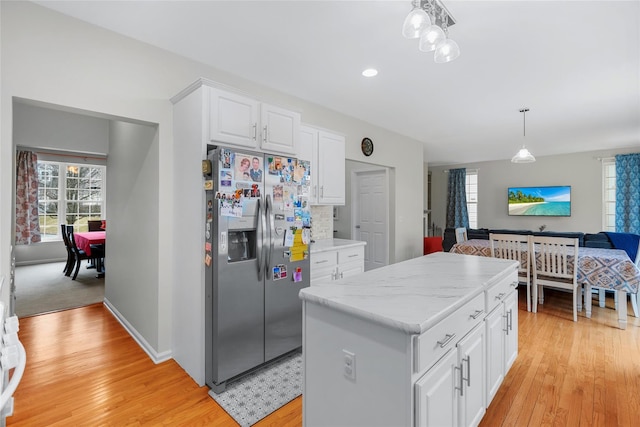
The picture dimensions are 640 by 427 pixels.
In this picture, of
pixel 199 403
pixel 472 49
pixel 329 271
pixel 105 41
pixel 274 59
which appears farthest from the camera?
pixel 329 271

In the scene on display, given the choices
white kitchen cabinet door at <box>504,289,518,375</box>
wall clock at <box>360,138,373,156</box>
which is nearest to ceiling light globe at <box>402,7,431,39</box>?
white kitchen cabinet door at <box>504,289,518,375</box>

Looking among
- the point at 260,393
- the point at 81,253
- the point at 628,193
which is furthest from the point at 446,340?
the point at 628,193

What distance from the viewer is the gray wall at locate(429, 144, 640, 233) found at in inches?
271

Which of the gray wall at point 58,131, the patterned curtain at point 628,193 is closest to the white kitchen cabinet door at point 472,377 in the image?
the gray wall at point 58,131

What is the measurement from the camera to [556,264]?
3.80 meters

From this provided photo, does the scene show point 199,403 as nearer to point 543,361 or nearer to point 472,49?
point 543,361

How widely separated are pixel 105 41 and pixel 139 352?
102 inches

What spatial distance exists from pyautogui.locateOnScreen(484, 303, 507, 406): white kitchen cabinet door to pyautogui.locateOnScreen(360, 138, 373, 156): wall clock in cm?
315

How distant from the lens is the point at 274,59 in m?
2.77

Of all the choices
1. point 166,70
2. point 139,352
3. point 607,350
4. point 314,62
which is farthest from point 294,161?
point 607,350

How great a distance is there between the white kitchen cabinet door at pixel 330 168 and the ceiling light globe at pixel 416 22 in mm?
1869

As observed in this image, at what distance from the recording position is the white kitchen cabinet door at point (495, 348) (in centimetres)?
179

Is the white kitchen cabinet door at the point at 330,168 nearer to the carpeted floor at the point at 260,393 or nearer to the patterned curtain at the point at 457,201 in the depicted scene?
the carpeted floor at the point at 260,393

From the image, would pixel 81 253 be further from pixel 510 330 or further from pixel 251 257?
pixel 510 330
